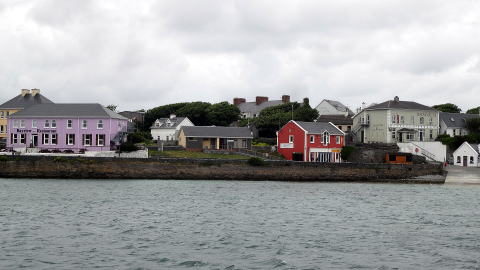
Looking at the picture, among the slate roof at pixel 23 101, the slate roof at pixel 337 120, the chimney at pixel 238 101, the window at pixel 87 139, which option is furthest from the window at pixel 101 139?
the chimney at pixel 238 101

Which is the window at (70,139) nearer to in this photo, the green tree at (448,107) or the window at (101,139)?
the window at (101,139)

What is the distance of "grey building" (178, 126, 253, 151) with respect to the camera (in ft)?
257

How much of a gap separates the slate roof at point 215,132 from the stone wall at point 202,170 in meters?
17.9

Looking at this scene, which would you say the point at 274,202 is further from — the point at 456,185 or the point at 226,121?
the point at 226,121

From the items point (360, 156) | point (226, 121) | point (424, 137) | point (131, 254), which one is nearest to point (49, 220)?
point (131, 254)

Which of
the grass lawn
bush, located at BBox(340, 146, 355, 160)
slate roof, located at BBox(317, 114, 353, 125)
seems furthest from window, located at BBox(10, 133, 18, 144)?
slate roof, located at BBox(317, 114, 353, 125)

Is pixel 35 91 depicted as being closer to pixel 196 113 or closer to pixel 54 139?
pixel 54 139

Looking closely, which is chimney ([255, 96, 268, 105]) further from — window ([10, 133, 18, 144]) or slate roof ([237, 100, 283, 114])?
window ([10, 133, 18, 144])

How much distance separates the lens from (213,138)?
80.0 m

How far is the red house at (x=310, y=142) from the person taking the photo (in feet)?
243

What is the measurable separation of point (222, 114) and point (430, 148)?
4165cm

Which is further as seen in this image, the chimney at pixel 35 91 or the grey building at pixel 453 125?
the chimney at pixel 35 91

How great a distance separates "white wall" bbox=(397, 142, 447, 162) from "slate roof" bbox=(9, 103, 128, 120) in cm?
3708

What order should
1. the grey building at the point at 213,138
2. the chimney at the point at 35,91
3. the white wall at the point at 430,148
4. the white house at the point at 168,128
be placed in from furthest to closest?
the white house at the point at 168,128, the chimney at the point at 35,91, the grey building at the point at 213,138, the white wall at the point at 430,148
